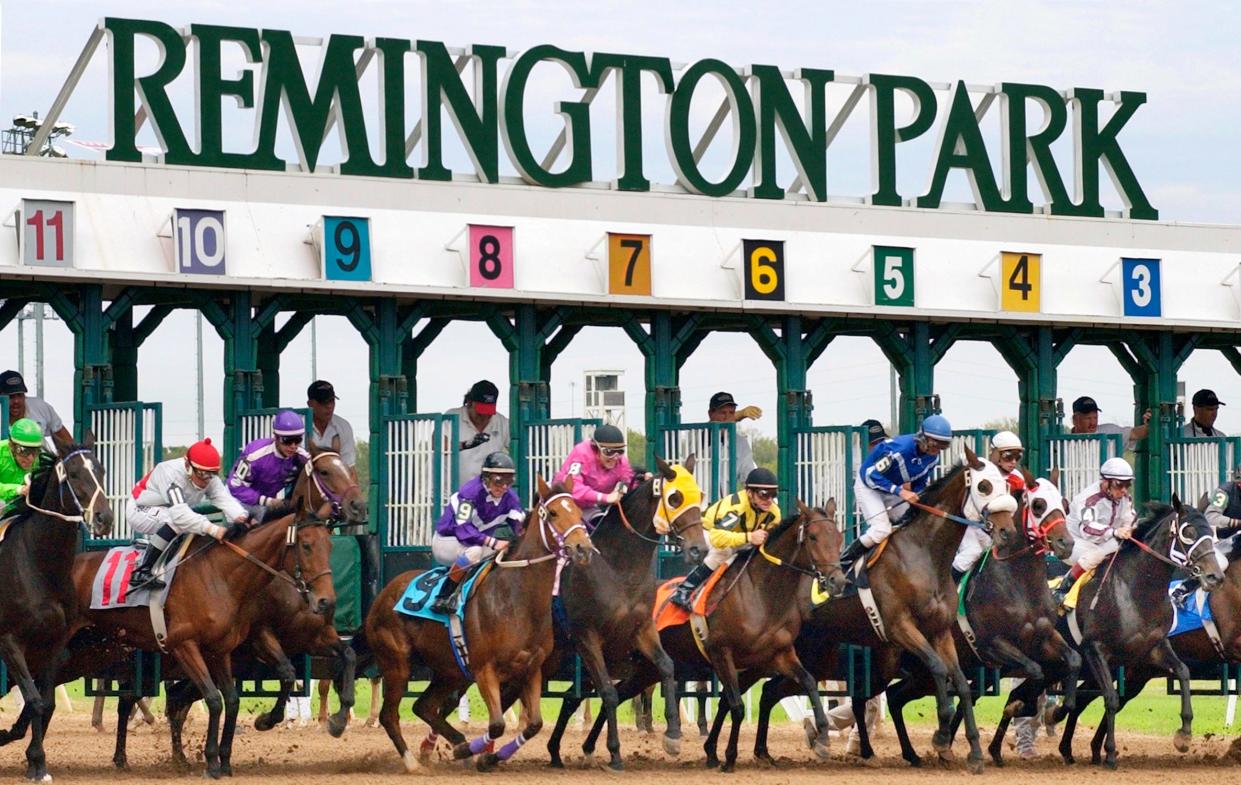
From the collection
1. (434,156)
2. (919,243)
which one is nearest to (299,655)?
(434,156)

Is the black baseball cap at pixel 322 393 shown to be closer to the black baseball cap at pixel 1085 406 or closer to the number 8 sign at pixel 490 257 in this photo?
the number 8 sign at pixel 490 257

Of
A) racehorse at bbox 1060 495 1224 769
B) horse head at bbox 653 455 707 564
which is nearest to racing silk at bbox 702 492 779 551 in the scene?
horse head at bbox 653 455 707 564

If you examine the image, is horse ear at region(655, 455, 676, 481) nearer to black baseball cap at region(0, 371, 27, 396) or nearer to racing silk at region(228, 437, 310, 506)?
racing silk at region(228, 437, 310, 506)

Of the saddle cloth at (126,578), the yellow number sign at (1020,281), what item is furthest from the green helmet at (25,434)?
the yellow number sign at (1020,281)

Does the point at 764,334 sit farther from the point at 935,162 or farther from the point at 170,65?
the point at 170,65

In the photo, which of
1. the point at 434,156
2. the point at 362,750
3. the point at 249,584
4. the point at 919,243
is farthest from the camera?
the point at 919,243

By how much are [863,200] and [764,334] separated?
1.51 meters

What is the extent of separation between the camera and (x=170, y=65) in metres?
16.4

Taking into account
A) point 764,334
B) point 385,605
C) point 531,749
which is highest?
point 764,334

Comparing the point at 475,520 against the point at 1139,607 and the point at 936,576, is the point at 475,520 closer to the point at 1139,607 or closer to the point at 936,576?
the point at 936,576

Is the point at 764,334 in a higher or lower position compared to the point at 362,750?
higher

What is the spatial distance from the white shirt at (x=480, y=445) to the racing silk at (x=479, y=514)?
5.70ft

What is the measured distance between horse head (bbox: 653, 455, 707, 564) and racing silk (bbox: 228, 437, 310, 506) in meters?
2.10

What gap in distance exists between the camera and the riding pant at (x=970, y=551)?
15258mm
